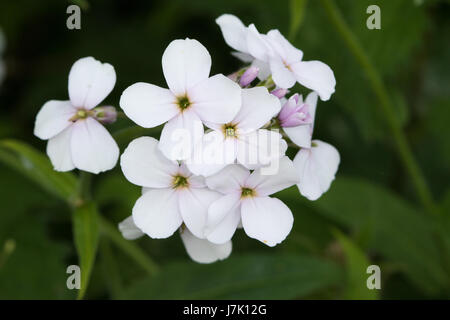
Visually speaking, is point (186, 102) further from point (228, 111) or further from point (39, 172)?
point (39, 172)

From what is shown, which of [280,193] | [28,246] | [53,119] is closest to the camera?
[53,119]

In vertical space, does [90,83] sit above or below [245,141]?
above

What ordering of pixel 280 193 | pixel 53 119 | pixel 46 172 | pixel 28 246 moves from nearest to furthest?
1. pixel 53 119
2. pixel 46 172
3. pixel 280 193
4. pixel 28 246

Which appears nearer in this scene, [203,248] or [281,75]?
[281,75]

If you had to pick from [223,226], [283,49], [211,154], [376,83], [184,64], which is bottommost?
[223,226]

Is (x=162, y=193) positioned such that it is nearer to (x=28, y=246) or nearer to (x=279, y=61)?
(x=279, y=61)

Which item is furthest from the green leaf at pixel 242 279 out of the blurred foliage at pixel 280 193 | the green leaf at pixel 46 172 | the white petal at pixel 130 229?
the white petal at pixel 130 229

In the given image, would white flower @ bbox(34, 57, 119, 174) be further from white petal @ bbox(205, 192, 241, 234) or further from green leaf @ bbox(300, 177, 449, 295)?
green leaf @ bbox(300, 177, 449, 295)

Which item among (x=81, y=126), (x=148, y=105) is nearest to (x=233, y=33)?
(x=148, y=105)
